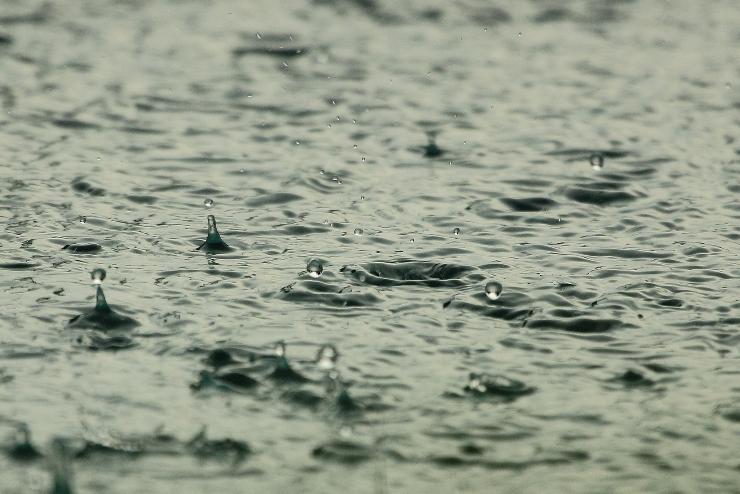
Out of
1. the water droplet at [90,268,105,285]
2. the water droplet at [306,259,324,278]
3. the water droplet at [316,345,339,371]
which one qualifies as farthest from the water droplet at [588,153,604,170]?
the water droplet at [90,268,105,285]

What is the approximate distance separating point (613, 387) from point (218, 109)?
4.74 metres

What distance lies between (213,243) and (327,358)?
161cm

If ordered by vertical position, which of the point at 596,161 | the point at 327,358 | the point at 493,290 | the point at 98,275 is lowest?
the point at 327,358

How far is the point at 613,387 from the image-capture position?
520cm

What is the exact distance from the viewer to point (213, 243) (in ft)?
22.2

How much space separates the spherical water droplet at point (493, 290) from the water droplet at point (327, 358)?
3.10 ft

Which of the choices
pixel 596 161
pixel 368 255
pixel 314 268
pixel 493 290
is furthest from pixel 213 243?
pixel 596 161

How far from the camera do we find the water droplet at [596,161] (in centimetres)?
810

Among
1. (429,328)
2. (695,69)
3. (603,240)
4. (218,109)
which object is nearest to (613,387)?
(429,328)

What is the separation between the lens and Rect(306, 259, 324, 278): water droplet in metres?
6.32

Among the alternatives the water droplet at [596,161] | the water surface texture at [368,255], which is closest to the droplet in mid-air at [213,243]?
the water surface texture at [368,255]

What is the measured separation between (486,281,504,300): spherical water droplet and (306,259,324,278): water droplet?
82 cm

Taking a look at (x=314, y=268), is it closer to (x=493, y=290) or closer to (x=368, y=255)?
(x=368, y=255)

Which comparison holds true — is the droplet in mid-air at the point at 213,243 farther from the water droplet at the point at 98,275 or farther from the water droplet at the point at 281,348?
the water droplet at the point at 281,348
